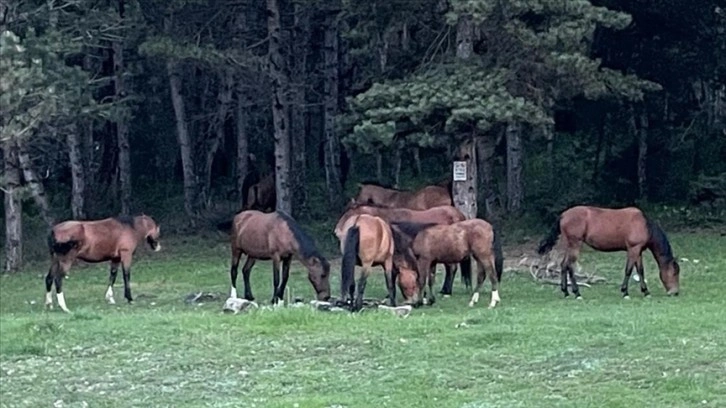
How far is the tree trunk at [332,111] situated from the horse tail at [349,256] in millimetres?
13694

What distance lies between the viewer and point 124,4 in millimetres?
29594

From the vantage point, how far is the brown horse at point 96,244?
19969 millimetres

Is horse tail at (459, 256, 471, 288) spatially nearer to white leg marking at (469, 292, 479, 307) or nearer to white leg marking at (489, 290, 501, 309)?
white leg marking at (469, 292, 479, 307)

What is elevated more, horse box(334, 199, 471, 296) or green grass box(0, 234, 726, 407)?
horse box(334, 199, 471, 296)

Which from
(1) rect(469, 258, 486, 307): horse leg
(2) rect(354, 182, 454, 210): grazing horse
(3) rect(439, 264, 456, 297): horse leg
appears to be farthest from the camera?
(2) rect(354, 182, 454, 210): grazing horse

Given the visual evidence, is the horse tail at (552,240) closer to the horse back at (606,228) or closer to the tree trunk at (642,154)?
the horse back at (606,228)

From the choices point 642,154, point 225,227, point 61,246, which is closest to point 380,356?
point 61,246

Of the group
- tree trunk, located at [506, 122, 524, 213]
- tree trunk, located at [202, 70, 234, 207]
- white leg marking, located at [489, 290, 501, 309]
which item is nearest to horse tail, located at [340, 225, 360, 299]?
white leg marking, located at [489, 290, 501, 309]

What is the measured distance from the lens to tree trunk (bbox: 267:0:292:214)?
28.8 m

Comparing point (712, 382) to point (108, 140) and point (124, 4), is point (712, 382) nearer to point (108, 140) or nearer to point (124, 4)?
point (124, 4)

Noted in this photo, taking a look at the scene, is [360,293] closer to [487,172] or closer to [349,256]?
[349,256]

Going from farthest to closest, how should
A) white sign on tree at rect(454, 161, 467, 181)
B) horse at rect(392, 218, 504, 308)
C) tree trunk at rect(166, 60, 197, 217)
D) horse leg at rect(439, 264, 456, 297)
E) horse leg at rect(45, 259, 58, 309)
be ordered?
tree trunk at rect(166, 60, 197, 217), white sign on tree at rect(454, 161, 467, 181), horse leg at rect(439, 264, 456, 297), horse leg at rect(45, 259, 58, 309), horse at rect(392, 218, 504, 308)

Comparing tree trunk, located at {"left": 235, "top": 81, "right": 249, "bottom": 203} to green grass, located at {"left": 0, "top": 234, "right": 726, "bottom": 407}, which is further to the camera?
tree trunk, located at {"left": 235, "top": 81, "right": 249, "bottom": 203}

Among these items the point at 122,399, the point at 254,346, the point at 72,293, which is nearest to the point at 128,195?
the point at 72,293
